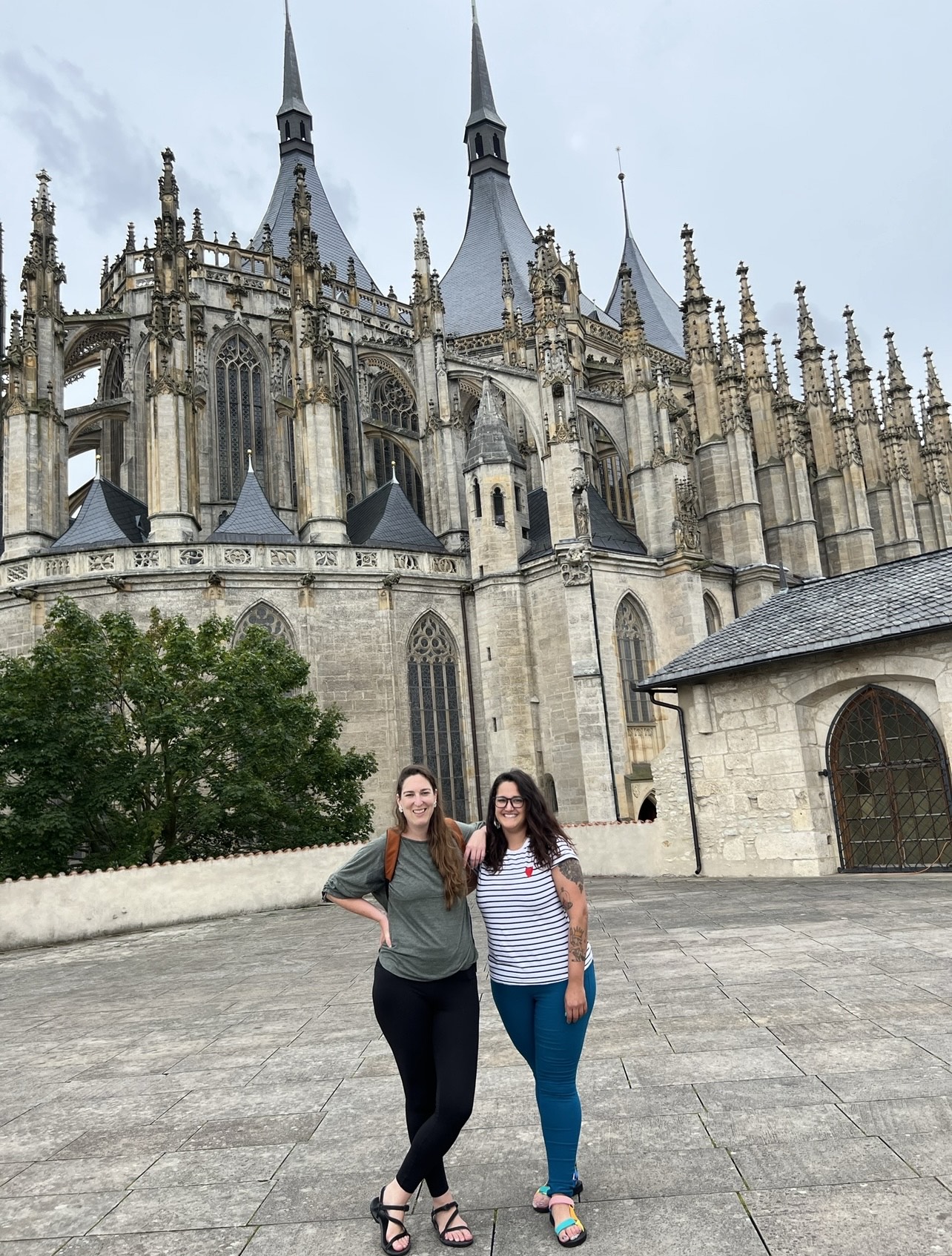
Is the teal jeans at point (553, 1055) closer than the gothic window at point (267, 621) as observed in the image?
Yes

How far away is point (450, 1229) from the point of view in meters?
2.97

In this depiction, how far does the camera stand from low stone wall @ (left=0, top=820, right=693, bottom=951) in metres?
13.5

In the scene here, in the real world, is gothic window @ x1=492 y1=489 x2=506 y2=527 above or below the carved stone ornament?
above

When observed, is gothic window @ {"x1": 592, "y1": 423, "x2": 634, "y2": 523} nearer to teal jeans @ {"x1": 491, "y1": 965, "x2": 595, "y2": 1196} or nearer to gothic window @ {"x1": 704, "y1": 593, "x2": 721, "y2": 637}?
gothic window @ {"x1": 704, "y1": 593, "x2": 721, "y2": 637}

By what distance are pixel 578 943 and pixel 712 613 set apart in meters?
26.4

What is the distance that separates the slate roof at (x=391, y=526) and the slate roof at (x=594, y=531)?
103 inches

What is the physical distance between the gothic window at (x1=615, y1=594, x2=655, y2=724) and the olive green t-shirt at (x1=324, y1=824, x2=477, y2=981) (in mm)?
21455

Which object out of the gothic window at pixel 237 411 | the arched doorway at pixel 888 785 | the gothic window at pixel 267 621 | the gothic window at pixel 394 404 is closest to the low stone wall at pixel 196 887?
the arched doorway at pixel 888 785

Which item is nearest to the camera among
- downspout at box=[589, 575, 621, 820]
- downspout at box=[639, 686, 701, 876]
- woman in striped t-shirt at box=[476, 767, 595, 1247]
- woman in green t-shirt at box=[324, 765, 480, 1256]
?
woman in green t-shirt at box=[324, 765, 480, 1256]

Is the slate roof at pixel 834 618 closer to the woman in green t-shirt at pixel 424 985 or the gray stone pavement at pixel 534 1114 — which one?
the gray stone pavement at pixel 534 1114

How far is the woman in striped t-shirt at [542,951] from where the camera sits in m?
3.14

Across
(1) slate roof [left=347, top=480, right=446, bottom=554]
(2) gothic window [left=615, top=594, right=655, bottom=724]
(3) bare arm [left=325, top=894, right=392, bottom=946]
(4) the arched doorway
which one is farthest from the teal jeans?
(1) slate roof [left=347, top=480, right=446, bottom=554]

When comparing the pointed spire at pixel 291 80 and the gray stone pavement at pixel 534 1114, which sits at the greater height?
the pointed spire at pixel 291 80

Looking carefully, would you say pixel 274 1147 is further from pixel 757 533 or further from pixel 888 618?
pixel 757 533
